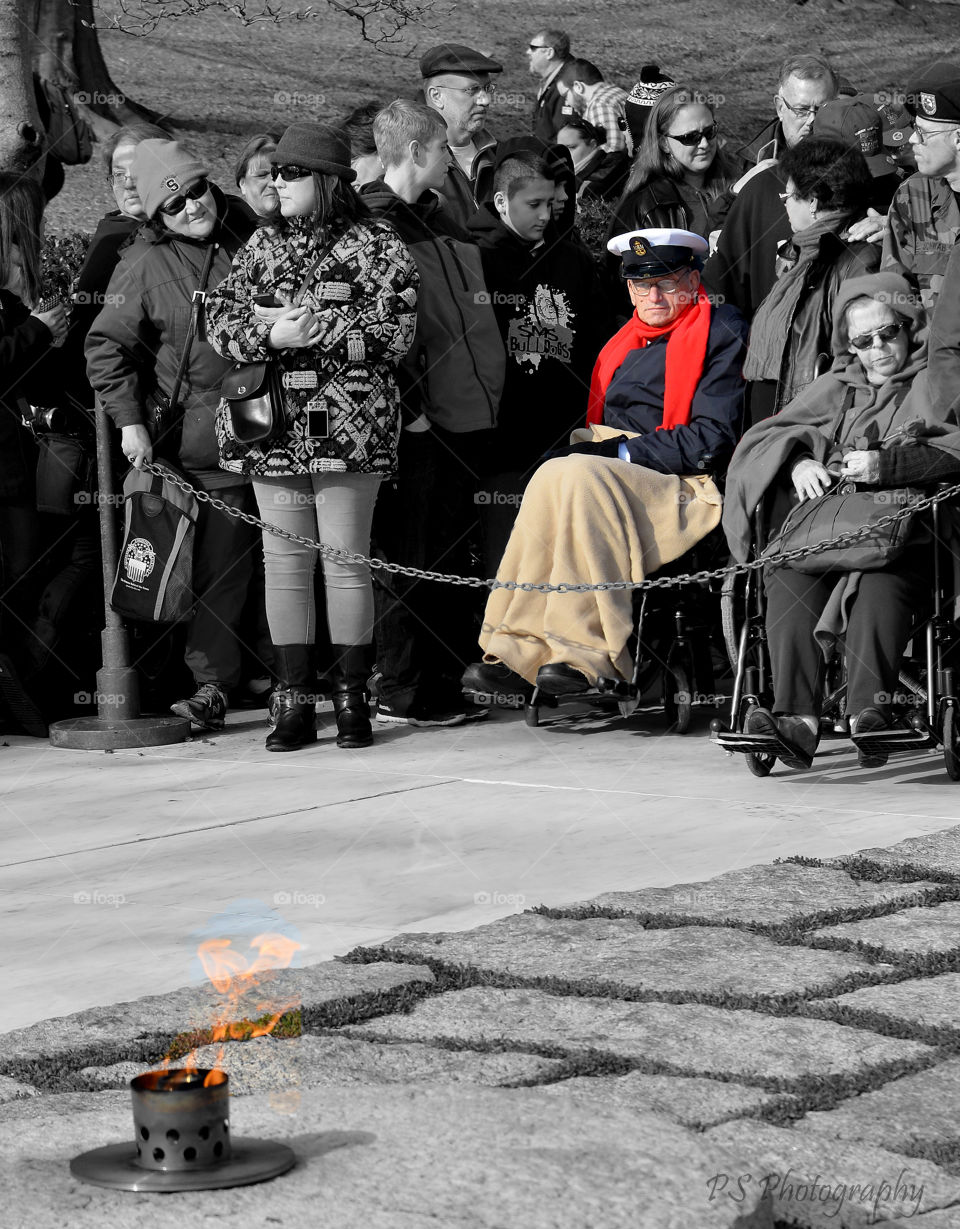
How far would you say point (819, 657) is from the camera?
20.0 ft

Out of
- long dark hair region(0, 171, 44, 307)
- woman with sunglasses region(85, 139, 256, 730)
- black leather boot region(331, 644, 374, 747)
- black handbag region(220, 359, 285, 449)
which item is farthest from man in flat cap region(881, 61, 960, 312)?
Answer: long dark hair region(0, 171, 44, 307)

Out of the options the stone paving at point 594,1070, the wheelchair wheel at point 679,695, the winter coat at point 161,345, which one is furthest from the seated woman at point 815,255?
the stone paving at point 594,1070

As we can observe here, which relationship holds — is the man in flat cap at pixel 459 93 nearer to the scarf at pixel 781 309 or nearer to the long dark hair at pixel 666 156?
the long dark hair at pixel 666 156

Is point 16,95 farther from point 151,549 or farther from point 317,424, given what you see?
point 317,424

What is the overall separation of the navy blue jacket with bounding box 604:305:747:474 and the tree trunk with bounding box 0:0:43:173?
447 centimetres

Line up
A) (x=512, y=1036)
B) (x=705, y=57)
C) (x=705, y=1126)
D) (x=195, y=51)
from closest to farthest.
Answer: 1. (x=705, y=1126)
2. (x=512, y=1036)
3. (x=195, y=51)
4. (x=705, y=57)

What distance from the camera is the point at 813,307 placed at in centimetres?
673

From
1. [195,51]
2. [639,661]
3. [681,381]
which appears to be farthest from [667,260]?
[195,51]

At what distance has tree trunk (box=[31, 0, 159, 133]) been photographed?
591 inches

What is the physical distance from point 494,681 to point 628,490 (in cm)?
85

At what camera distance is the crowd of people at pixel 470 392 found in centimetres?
636

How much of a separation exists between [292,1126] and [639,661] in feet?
14.9

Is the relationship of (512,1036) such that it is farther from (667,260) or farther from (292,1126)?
(667,260)

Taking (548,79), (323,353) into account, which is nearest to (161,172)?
(323,353)
